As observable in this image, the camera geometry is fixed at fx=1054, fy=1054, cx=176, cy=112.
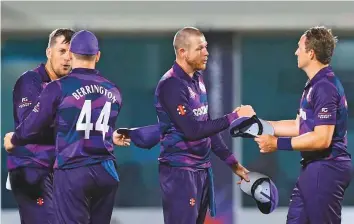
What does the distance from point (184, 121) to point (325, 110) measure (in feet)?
3.33

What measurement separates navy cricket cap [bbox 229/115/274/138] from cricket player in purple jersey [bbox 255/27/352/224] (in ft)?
0.46

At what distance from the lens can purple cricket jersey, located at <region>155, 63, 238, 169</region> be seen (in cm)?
752

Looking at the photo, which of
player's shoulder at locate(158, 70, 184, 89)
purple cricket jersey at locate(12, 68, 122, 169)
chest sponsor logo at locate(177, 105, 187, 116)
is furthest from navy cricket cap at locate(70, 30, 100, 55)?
chest sponsor logo at locate(177, 105, 187, 116)

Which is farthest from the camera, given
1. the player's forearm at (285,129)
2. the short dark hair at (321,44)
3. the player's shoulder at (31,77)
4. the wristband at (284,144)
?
the player's forearm at (285,129)

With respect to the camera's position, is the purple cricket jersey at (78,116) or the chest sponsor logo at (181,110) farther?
the chest sponsor logo at (181,110)

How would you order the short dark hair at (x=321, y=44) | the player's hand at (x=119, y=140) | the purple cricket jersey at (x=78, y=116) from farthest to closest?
the player's hand at (x=119, y=140), the short dark hair at (x=321, y=44), the purple cricket jersey at (x=78, y=116)

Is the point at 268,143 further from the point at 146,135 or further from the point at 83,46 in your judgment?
the point at 83,46

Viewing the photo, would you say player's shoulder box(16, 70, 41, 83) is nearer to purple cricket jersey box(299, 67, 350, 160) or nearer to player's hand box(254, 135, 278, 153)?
player's hand box(254, 135, 278, 153)

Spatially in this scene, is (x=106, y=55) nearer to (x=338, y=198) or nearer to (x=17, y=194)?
(x=17, y=194)

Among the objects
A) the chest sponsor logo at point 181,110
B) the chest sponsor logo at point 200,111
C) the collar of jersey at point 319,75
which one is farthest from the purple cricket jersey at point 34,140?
the collar of jersey at point 319,75

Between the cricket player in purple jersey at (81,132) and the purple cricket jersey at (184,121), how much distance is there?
0.48 meters

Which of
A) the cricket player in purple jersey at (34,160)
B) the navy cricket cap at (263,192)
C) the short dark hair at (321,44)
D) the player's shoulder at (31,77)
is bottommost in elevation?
the navy cricket cap at (263,192)

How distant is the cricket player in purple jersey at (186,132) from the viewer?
7539 millimetres

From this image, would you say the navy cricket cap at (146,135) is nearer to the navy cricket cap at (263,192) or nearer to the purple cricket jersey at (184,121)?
the purple cricket jersey at (184,121)
